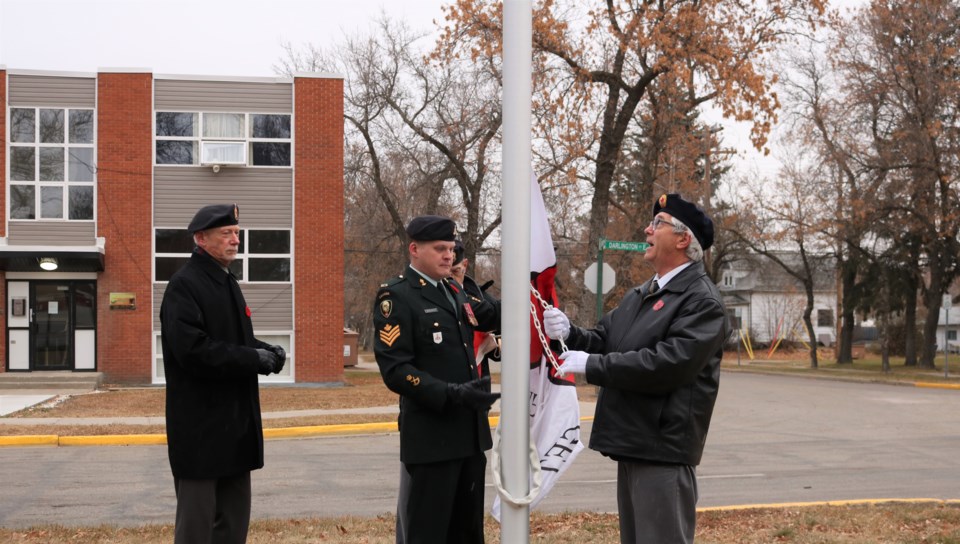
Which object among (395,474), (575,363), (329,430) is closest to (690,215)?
(575,363)

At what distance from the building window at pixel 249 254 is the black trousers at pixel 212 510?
22.2 meters

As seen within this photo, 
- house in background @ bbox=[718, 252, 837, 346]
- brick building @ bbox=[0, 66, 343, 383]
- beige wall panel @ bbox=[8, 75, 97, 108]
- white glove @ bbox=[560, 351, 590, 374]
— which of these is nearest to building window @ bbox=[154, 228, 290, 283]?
brick building @ bbox=[0, 66, 343, 383]

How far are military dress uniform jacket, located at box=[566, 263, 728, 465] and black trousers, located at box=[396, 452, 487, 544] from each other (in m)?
0.77

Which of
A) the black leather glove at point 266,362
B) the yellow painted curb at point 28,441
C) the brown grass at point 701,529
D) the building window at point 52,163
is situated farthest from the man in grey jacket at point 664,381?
the building window at point 52,163

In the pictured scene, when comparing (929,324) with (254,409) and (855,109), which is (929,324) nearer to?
(855,109)

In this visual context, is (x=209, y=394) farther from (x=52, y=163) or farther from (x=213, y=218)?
(x=52, y=163)

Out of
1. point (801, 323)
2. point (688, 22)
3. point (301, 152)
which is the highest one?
point (688, 22)

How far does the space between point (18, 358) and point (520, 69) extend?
2562 cm

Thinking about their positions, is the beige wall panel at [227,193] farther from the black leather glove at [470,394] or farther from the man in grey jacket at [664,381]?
the man in grey jacket at [664,381]

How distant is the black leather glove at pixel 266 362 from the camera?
4875 millimetres

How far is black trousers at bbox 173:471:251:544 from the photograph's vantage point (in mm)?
4738

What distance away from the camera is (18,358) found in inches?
1007

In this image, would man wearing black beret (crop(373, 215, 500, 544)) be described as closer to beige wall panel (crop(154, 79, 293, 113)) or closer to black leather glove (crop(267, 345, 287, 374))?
black leather glove (crop(267, 345, 287, 374))

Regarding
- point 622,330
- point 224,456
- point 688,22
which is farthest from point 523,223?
point 688,22
